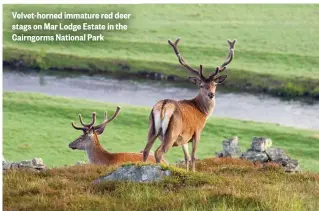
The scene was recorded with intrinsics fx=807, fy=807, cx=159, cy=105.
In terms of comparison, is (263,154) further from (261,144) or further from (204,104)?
(204,104)

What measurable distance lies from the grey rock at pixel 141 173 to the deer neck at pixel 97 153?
158 inches

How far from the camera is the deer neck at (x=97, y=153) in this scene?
723 inches

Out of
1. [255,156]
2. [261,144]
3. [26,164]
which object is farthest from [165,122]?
[261,144]

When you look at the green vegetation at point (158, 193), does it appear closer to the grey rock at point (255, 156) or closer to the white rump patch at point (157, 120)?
the white rump patch at point (157, 120)

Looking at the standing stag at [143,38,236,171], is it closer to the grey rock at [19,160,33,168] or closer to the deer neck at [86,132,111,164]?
the deer neck at [86,132,111,164]

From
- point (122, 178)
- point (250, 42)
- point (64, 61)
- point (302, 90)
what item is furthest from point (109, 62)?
point (122, 178)

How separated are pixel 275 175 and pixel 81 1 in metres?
5.32

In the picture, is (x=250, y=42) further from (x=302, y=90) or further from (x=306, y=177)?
(x=306, y=177)

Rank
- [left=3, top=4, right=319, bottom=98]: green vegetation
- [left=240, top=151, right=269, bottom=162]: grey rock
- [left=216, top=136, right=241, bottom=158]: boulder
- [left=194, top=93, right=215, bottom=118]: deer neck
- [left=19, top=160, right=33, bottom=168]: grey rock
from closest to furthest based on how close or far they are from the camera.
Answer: [left=194, top=93, right=215, bottom=118]: deer neck
[left=19, top=160, right=33, bottom=168]: grey rock
[left=240, top=151, right=269, bottom=162]: grey rock
[left=216, top=136, right=241, bottom=158]: boulder
[left=3, top=4, right=319, bottom=98]: green vegetation

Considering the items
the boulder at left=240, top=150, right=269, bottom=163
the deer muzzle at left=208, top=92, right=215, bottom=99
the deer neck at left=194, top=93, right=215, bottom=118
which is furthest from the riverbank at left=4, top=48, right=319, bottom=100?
the deer muzzle at left=208, top=92, right=215, bottom=99

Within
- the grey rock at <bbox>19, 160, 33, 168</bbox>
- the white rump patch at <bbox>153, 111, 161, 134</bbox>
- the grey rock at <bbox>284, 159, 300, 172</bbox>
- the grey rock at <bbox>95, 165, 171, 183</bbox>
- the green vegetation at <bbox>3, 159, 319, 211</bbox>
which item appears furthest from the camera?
the grey rock at <bbox>284, 159, 300, 172</bbox>

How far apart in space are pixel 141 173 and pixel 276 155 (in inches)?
259

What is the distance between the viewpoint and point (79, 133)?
3175 centimetres

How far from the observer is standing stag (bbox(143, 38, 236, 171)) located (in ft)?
49.9
